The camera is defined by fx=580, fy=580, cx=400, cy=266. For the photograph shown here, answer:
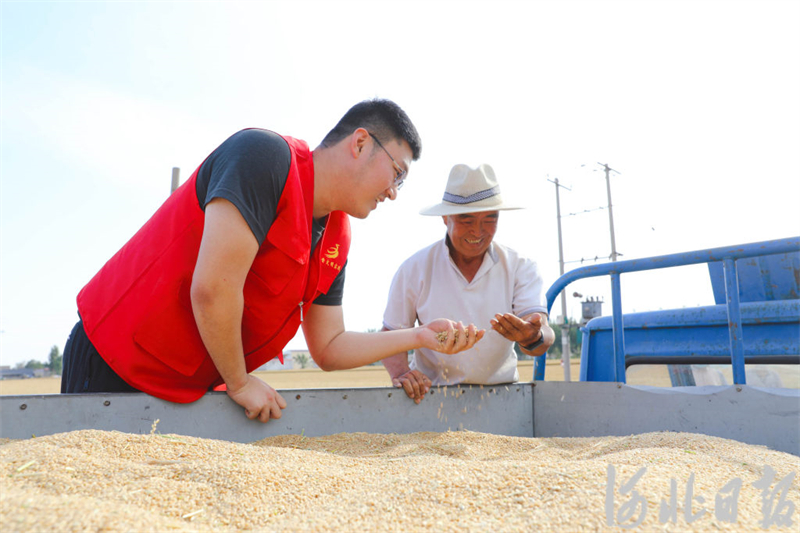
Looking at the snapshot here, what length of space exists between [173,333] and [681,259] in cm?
→ 202

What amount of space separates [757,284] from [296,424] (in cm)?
293

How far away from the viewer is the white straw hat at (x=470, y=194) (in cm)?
305

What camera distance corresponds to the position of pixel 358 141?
2074 millimetres

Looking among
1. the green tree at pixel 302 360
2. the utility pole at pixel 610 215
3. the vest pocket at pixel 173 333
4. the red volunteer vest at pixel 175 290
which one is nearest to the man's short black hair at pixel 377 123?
the red volunteer vest at pixel 175 290

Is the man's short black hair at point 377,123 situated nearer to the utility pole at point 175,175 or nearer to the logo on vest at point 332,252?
the logo on vest at point 332,252

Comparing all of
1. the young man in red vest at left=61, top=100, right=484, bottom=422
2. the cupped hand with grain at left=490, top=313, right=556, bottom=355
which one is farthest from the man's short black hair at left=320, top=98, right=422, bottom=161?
the cupped hand with grain at left=490, top=313, right=556, bottom=355

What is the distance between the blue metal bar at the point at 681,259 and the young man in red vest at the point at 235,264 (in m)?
1.16

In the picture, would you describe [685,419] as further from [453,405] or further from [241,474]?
[241,474]

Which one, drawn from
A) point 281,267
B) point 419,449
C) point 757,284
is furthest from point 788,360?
point 281,267

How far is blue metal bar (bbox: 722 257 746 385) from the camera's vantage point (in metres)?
2.25

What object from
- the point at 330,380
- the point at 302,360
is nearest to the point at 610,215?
the point at 330,380

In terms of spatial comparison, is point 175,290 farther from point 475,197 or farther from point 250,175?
point 475,197

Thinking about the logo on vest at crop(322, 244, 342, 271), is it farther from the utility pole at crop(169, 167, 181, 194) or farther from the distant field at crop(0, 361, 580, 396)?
the distant field at crop(0, 361, 580, 396)

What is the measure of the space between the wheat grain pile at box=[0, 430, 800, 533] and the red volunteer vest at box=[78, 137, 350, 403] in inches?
12.8
